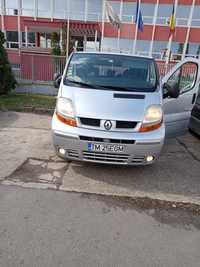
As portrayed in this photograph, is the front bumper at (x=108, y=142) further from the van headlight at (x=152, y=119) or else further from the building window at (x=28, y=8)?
the building window at (x=28, y=8)

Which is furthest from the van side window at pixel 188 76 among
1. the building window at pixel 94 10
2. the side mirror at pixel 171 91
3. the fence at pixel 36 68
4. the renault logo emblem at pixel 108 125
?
the building window at pixel 94 10

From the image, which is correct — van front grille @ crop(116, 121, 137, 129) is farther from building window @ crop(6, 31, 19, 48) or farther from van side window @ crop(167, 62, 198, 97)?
building window @ crop(6, 31, 19, 48)

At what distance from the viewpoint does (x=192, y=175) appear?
3854mm

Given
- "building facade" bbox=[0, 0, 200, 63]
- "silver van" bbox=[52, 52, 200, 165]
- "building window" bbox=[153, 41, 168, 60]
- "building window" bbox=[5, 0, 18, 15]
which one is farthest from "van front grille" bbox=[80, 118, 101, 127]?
"building window" bbox=[5, 0, 18, 15]

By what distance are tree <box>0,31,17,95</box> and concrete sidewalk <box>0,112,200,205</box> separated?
4962 millimetres

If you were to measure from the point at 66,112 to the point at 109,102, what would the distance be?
0.68 m

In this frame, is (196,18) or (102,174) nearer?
(102,174)

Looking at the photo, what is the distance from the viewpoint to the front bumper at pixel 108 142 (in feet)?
10.3

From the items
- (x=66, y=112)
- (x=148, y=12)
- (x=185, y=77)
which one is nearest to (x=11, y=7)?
(x=148, y=12)

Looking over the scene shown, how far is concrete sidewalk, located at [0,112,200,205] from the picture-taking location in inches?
128

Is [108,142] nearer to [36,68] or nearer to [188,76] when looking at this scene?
[188,76]

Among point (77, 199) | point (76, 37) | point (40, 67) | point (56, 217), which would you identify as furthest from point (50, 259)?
point (76, 37)

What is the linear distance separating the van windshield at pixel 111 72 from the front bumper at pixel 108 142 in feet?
2.95

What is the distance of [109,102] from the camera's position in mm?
3354
